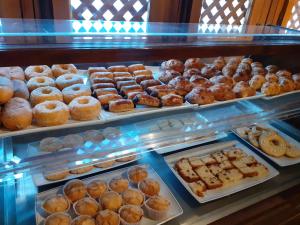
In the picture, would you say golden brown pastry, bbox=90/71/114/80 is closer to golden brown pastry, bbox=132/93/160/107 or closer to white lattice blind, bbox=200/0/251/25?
golden brown pastry, bbox=132/93/160/107

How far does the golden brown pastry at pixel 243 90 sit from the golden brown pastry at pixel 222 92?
1.4 inches

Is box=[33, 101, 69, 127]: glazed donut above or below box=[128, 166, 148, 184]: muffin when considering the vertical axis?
above

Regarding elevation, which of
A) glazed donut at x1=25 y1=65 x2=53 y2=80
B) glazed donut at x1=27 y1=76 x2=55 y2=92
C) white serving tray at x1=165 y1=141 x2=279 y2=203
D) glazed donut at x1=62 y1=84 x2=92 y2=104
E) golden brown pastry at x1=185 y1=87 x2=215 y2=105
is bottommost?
white serving tray at x1=165 y1=141 x2=279 y2=203

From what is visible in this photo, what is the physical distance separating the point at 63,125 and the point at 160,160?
632mm

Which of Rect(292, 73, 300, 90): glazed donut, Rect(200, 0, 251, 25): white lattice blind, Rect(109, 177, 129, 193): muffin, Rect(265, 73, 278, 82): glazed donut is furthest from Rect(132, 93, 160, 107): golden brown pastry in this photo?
Rect(200, 0, 251, 25): white lattice blind

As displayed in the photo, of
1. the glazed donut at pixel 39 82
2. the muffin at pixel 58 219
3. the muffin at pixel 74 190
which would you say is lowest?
the muffin at pixel 58 219

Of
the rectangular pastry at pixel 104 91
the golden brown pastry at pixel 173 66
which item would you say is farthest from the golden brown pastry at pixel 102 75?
the golden brown pastry at pixel 173 66

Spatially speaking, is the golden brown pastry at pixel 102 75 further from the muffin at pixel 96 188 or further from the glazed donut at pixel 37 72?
the muffin at pixel 96 188

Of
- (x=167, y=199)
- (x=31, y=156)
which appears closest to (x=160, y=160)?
(x=167, y=199)

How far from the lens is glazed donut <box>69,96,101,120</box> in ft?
3.08

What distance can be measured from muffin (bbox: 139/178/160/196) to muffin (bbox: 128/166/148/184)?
1.0 inches

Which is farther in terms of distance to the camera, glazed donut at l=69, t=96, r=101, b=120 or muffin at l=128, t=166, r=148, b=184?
muffin at l=128, t=166, r=148, b=184

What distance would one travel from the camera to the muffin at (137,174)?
1199 millimetres

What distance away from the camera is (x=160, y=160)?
1383mm
